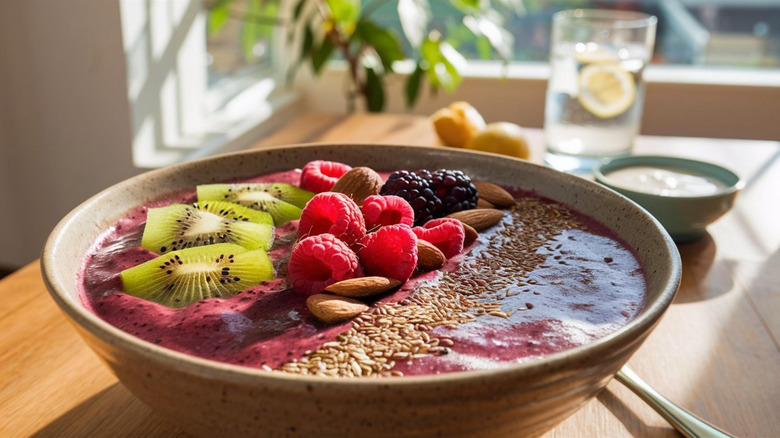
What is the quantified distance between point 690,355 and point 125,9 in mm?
1663

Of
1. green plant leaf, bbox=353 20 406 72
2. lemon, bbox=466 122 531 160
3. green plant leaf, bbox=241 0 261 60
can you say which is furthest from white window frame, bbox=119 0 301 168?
lemon, bbox=466 122 531 160

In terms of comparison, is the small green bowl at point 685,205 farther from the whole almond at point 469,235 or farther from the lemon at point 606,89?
the whole almond at point 469,235

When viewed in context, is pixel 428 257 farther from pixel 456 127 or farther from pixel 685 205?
pixel 456 127

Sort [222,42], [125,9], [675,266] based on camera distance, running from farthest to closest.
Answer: [222,42], [125,9], [675,266]

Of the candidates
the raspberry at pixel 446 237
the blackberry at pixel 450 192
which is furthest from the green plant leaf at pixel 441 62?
the raspberry at pixel 446 237

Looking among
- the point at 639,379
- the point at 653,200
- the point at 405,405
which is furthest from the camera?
the point at 653,200

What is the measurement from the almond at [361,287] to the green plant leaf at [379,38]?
6.02ft

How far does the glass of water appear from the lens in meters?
1.52

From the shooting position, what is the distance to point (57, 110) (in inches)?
83.8

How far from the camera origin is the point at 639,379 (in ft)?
2.60

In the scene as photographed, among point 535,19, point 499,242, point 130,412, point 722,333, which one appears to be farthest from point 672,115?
point 130,412

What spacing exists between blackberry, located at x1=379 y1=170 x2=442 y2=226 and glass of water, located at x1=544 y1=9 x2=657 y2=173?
73 cm

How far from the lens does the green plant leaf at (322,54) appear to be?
2521 millimetres

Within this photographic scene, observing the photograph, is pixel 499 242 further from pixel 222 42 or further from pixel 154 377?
pixel 222 42
